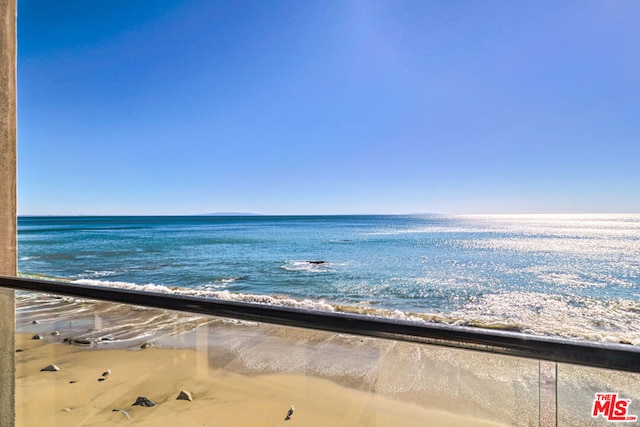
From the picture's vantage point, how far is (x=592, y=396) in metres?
0.59

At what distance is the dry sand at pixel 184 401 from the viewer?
1000 millimetres

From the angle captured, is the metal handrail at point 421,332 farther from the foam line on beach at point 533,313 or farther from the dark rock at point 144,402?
the foam line on beach at point 533,313

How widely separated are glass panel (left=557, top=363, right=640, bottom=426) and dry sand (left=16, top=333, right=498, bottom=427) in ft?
1.22

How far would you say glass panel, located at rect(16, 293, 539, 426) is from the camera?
35.1 inches

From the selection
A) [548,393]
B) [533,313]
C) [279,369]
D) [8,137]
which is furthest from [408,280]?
[548,393]

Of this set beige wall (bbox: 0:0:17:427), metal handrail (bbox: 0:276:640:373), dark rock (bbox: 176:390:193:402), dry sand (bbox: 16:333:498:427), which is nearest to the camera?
metal handrail (bbox: 0:276:640:373)

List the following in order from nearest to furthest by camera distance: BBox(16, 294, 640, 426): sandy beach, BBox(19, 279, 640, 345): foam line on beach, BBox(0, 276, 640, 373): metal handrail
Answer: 1. BBox(0, 276, 640, 373): metal handrail
2. BBox(16, 294, 640, 426): sandy beach
3. BBox(19, 279, 640, 345): foam line on beach

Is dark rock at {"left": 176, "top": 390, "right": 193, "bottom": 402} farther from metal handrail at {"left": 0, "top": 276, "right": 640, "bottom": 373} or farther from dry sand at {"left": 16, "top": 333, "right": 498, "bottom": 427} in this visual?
metal handrail at {"left": 0, "top": 276, "right": 640, "bottom": 373}

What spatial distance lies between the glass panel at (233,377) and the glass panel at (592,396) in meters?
0.07

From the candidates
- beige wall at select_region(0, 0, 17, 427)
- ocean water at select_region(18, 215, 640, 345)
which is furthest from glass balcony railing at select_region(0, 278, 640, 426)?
ocean water at select_region(18, 215, 640, 345)

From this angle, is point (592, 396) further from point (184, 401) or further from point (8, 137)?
point (8, 137)

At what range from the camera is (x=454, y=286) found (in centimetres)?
1066

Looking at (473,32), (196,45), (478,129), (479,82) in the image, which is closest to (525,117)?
(478,129)

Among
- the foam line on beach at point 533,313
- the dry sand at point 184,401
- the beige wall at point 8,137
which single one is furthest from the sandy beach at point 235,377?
the foam line on beach at point 533,313
